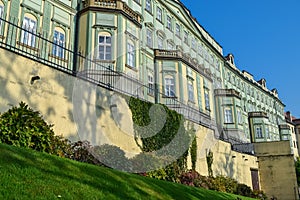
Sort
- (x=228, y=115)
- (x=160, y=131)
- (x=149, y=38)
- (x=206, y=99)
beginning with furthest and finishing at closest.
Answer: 1. (x=228, y=115)
2. (x=206, y=99)
3. (x=149, y=38)
4. (x=160, y=131)

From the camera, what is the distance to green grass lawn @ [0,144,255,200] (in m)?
6.56

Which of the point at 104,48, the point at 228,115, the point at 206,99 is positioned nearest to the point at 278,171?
the point at 206,99

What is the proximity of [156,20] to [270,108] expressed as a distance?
39239mm

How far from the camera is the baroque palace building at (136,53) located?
1705 centimetres

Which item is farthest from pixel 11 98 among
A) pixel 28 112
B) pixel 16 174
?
Result: pixel 16 174

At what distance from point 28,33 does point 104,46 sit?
183 inches

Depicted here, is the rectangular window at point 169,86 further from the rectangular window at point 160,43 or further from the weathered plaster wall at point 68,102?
the weathered plaster wall at point 68,102

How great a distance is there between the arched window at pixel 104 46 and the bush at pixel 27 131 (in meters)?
10.1

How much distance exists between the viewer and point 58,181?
749 cm

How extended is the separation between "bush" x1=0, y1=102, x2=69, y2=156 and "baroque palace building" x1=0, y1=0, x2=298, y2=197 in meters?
0.84

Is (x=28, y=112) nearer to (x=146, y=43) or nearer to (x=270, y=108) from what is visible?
(x=146, y=43)

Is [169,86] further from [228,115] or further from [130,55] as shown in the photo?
[228,115]

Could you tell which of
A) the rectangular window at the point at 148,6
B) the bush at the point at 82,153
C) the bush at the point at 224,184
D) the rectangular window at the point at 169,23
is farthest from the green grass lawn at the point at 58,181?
the rectangular window at the point at 169,23

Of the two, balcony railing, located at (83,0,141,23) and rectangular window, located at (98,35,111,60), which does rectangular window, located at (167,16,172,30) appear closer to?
balcony railing, located at (83,0,141,23)
